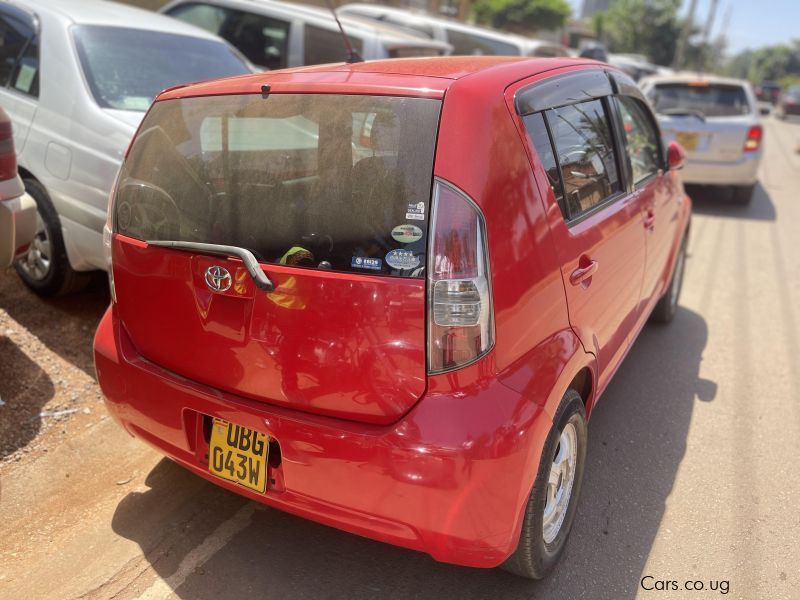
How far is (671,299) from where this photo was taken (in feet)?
16.7

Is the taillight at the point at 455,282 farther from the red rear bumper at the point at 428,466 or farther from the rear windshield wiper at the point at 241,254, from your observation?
the rear windshield wiper at the point at 241,254

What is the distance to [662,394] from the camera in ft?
13.6

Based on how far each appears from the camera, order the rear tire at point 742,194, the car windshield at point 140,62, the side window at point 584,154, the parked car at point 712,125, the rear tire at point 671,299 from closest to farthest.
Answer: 1. the side window at point 584,154
2. the car windshield at point 140,62
3. the rear tire at point 671,299
4. the parked car at point 712,125
5. the rear tire at point 742,194

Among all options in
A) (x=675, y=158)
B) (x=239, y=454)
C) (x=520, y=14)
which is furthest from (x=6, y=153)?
(x=520, y=14)

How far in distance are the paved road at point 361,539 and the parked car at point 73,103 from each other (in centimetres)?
43

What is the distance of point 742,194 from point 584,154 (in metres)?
8.12

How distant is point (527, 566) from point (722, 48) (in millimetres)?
95700

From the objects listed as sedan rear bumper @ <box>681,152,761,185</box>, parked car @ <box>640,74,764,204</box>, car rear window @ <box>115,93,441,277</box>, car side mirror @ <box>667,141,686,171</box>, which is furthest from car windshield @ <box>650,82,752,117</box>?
car rear window @ <box>115,93,441,277</box>

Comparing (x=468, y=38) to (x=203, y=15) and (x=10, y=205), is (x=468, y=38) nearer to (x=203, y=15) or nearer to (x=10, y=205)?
(x=203, y=15)

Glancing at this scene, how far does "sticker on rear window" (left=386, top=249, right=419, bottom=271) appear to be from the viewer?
2.05m

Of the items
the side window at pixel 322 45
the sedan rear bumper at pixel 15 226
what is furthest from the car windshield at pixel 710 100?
the sedan rear bumper at pixel 15 226

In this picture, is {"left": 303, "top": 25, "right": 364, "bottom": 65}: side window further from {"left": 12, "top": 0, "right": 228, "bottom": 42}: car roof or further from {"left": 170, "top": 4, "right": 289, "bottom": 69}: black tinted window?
{"left": 12, "top": 0, "right": 228, "bottom": 42}: car roof

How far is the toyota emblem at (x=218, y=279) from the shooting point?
2281 millimetres

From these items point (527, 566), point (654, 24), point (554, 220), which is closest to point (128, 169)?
point (554, 220)
